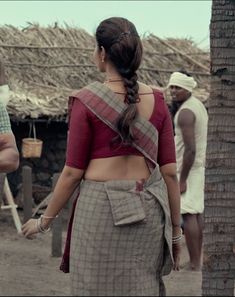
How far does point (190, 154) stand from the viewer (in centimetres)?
789

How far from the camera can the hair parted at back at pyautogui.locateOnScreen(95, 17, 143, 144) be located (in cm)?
378

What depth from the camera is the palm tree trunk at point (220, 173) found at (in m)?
4.43

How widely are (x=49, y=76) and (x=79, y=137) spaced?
1055 cm

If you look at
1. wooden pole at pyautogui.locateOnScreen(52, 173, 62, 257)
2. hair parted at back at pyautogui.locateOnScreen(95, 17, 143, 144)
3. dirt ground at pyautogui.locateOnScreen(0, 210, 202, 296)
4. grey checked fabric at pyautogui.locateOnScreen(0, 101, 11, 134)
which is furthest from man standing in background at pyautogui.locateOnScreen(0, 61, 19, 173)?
wooden pole at pyautogui.locateOnScreen(52, 173, 62, 257)

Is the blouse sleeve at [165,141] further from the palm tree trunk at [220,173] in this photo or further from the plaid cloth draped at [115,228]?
the palm tree trunk at [220,173]

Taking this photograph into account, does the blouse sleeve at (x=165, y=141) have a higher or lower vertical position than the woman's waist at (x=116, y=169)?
higher

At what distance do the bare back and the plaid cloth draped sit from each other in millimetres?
29

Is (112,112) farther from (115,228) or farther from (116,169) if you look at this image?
(115,228)

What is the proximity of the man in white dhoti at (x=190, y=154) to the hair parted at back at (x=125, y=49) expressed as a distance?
4.01m

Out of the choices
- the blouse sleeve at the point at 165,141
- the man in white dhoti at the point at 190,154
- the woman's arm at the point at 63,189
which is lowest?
the man in white dhoti at the point at 190,154

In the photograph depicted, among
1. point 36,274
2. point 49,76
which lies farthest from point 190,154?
point 49,76

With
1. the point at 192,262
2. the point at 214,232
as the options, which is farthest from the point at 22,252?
the point at 214,232

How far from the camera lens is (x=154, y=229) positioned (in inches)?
150

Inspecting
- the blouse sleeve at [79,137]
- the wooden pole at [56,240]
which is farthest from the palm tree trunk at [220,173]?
the wooden pole at [56,240]
